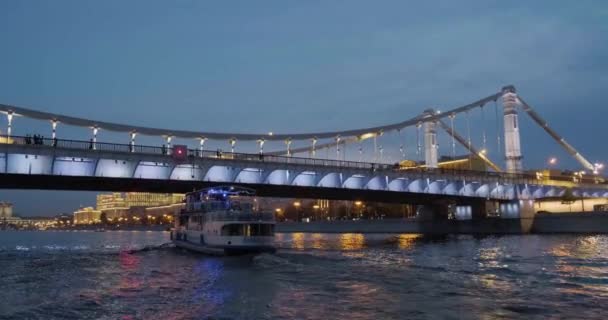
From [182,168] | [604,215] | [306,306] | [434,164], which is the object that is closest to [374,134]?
[434,164]

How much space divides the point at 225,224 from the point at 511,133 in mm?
65535

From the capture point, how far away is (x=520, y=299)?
23.7m

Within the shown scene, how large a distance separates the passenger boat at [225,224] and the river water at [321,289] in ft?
15.5

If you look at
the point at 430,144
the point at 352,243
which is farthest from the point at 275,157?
the point at 430,144

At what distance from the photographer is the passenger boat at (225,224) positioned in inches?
1909

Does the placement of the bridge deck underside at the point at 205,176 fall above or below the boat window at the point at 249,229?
above

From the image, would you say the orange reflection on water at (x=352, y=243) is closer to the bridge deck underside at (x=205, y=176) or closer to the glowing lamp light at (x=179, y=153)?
the bridge deck underside at (x=205, y=176)

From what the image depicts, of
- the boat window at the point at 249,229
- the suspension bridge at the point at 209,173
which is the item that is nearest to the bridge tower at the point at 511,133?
Answer: the suspension bridge at the point at 209,173

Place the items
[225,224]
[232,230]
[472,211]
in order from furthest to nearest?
[472,211] < [232,230] < [225,224]

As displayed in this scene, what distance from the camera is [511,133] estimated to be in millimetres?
99062

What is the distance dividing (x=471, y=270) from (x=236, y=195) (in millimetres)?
29017

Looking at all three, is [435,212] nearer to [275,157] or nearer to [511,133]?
[511,133]

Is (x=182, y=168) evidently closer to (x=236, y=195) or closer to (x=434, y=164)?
(x=236, y=195)

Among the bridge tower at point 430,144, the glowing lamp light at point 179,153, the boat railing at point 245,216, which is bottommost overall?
the boat railing at point 245,216
